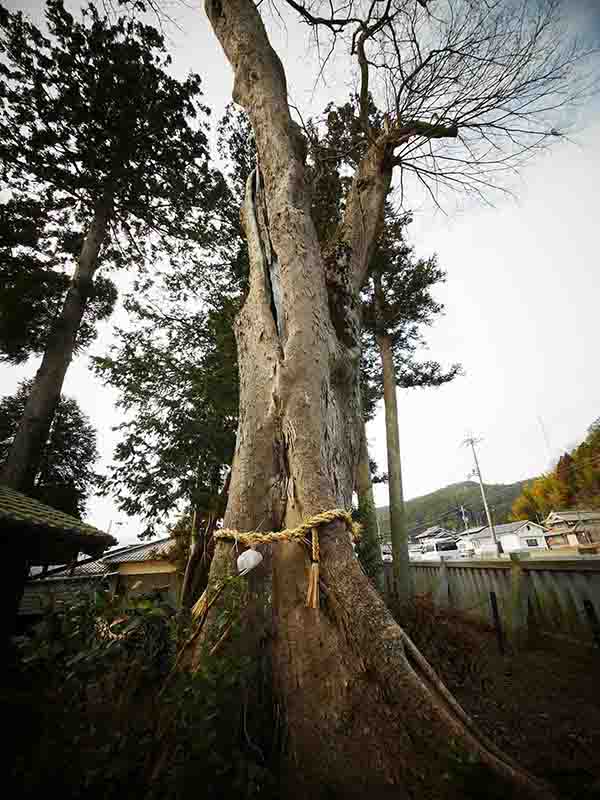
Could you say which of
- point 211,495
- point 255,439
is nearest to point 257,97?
point 255,439

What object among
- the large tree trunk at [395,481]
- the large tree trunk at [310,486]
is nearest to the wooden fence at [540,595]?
the large tree trunk at [395,481]

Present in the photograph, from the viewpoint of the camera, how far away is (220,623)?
1.26 m

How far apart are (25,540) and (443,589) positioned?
691cm

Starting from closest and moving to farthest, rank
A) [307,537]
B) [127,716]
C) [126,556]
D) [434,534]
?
[127,716] < [307,537] < [126,556] < [434,534]

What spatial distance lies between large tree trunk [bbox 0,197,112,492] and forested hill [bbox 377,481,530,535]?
190ft

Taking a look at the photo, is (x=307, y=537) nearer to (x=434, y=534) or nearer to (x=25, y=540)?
(x=25, y=540)

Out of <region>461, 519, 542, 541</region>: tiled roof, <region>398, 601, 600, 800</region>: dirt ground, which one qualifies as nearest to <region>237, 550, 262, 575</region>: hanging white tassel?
<region>398, 601, 600, 800</region>: dirt ground

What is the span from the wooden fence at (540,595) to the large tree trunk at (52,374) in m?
8.30

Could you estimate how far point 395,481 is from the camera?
7.51 m

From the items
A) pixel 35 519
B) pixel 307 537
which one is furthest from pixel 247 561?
pixel 35 519

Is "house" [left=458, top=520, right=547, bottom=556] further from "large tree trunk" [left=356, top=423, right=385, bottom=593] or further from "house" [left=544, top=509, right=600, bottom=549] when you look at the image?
"large tree trunk" [left=356, top=423, right=385, bottom=593]

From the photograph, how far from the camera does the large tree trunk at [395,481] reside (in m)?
6.70

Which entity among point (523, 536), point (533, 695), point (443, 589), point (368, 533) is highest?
point (368, 533)

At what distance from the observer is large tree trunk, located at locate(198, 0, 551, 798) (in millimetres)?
1147
